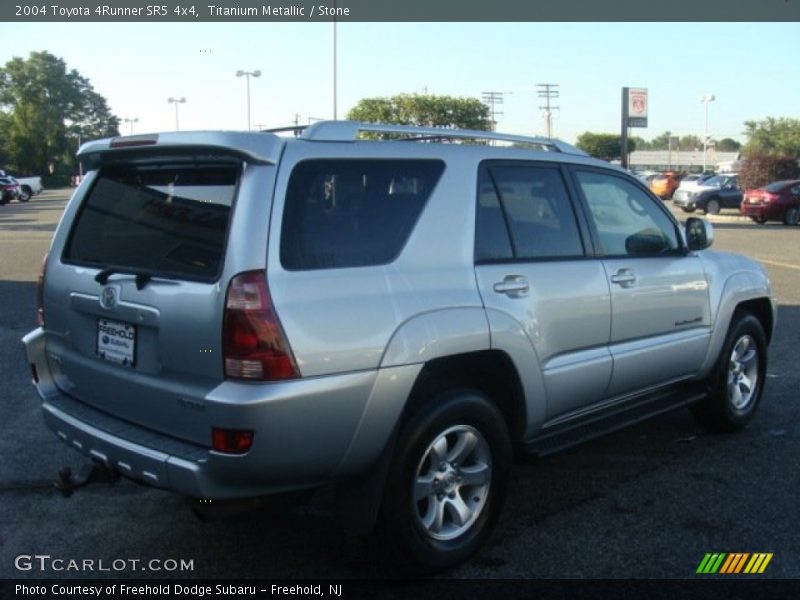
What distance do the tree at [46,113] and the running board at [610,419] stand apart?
82533 millimetres

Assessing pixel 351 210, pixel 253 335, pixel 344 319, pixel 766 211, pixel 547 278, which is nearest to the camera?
pixel 253 335

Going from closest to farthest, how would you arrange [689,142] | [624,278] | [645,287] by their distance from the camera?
1. [624,278]
2. [645,287]
3. [689,142]

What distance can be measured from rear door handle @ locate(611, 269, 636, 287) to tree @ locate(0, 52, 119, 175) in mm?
82684

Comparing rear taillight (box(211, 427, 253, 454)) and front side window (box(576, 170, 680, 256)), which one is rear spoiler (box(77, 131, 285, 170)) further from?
front side window (box(576, 170, 680, 256))

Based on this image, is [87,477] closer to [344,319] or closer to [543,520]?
[344,319]

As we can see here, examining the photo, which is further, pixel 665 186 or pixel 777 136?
pixel 777 136

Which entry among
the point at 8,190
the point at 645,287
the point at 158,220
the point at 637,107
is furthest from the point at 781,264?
the point at 8,190

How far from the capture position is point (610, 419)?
449cm

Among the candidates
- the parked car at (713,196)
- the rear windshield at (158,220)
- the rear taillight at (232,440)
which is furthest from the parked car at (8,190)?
the rear taillight at (232,440)

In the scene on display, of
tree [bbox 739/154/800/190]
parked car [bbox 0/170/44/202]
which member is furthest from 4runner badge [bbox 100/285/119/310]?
parked car [bbox 0/170/44/202]

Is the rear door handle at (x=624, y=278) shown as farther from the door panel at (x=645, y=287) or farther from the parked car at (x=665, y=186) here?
the parked car at (x=665, y=186)

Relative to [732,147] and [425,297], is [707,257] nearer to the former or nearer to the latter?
[425,297]

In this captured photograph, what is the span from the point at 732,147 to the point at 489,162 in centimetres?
19656

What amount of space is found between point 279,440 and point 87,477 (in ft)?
3.94
